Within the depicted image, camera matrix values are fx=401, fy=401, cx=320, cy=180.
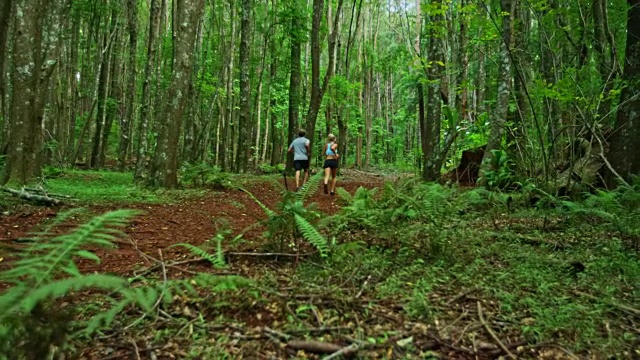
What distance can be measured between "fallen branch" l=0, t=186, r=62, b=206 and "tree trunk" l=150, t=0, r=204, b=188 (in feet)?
8.68

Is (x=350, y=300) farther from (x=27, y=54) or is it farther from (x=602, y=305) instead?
(x=27, y=54)

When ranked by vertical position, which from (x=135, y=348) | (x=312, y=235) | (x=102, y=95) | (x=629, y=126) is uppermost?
(x=102, y=95)

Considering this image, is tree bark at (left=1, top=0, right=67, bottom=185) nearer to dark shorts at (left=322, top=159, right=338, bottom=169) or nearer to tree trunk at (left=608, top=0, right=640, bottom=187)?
dark shorts at (left=322, top=159, right=338, bottom=169)

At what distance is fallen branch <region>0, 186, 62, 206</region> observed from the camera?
620 centimetres

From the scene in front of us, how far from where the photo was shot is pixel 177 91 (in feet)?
29.1

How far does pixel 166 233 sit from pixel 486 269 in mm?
3877

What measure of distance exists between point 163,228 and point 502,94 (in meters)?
7.42

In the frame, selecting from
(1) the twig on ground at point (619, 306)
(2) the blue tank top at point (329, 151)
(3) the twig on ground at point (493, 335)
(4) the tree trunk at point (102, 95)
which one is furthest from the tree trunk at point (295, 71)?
(3) the twig on ground at point (493, 335)

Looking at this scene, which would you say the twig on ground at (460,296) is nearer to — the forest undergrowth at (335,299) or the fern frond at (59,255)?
the forest undergrowth at (335,299)

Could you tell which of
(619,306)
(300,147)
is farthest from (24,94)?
(619,306)

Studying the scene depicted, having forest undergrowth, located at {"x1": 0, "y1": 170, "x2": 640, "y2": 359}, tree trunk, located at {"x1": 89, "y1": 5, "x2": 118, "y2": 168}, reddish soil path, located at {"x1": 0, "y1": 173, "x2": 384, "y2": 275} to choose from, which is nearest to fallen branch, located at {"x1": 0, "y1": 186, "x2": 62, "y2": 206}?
reddish soil path, located at {"x1": 0, "y1": 173, "x2": 384, "y2": 275}

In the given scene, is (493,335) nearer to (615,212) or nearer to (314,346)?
(314,346)

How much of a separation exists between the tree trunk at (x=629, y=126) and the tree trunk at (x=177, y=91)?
8.35m

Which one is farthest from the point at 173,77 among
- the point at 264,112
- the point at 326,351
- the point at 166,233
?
the point at 264,112
